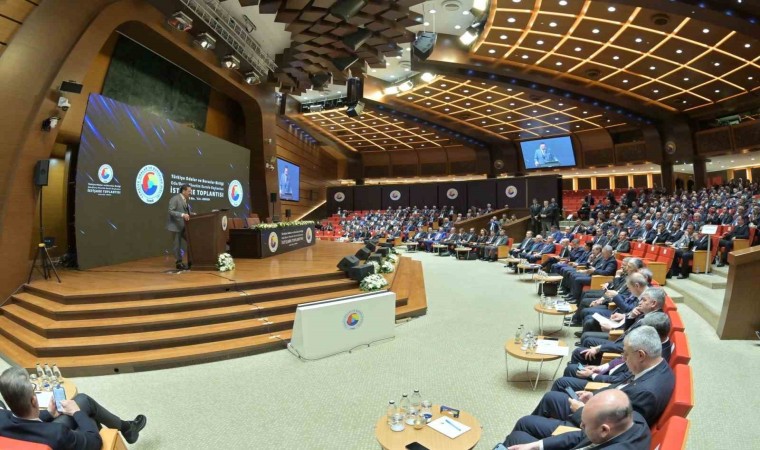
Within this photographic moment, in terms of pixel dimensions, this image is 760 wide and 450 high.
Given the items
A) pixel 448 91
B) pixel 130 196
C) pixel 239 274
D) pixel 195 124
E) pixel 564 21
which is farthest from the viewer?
pixel 448 91

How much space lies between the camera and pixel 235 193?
1232 centimetres

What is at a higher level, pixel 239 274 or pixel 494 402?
pixel 239 274

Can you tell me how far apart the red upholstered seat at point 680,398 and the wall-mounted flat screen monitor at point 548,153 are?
2154 cm

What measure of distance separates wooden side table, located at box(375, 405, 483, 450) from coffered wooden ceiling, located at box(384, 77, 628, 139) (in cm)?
1382

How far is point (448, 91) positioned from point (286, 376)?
561 inches

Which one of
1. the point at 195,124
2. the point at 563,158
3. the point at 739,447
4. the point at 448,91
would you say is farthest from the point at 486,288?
the point at 563,158

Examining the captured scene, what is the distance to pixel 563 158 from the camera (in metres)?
22.2

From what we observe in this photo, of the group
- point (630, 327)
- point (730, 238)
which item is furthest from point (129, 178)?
point (730, 238)

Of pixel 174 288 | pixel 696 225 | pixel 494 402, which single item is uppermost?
pixel 696 225

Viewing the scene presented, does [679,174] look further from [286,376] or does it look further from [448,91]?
[286,376]

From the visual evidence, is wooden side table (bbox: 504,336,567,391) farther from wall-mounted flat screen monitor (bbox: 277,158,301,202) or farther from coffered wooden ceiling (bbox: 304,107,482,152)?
coffered wooden ceiling (bbox: 304,107,482,152)

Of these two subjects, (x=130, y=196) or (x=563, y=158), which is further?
(x=563, y=158)

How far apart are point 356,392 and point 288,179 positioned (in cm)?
1741

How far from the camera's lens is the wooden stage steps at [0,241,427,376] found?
4.43 meters
